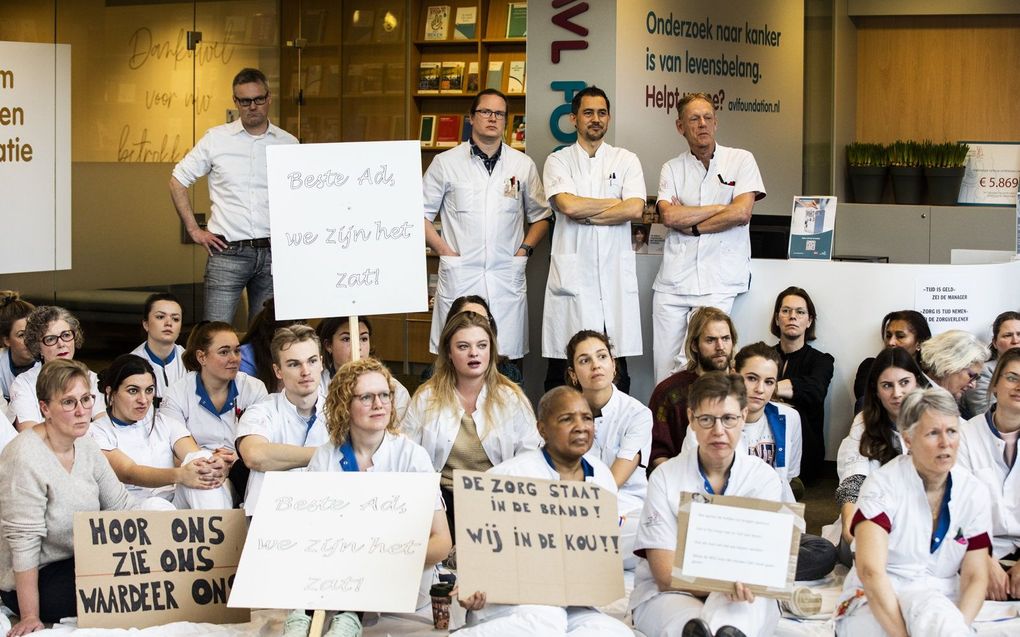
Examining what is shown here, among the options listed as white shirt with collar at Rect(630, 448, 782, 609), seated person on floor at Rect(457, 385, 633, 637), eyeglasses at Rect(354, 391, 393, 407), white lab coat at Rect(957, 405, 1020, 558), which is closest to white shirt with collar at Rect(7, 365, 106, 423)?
eyeglasses at Rect(354, 391, 393, 407)

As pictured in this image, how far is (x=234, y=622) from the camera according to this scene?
13.0ft

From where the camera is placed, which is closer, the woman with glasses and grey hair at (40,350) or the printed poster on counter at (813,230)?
the woman with glasses and grey hair at (40,350)

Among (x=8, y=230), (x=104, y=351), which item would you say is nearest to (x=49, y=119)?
(x=8, y=230)

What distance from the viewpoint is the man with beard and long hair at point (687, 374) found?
504 cm

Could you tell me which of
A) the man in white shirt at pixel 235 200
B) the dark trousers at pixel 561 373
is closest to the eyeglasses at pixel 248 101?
the man in white shirt at pixel 235 200

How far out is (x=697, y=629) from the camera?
3.35 m

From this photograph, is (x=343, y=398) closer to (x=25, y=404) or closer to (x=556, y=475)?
(x=556, y=475)

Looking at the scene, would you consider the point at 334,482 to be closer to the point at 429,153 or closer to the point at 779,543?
the point at 779,543

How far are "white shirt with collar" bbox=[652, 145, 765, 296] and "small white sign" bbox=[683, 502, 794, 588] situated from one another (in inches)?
106

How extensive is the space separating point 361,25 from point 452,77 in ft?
2.13

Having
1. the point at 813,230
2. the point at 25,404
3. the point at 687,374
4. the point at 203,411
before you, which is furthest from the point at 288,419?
the point at 813,230

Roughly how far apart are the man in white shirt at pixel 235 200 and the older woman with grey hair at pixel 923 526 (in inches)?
142

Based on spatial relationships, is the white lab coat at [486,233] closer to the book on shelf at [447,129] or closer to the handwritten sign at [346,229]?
the handwritten sign at [346,229]

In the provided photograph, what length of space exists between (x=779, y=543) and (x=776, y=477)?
1.45 feet
